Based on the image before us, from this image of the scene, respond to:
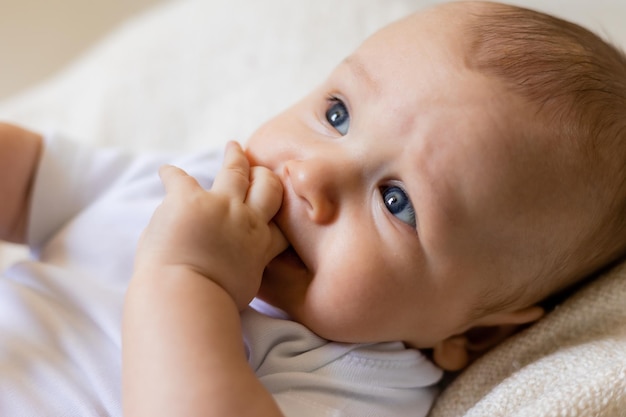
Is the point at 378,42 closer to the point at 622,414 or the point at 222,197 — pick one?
the point at 222,197

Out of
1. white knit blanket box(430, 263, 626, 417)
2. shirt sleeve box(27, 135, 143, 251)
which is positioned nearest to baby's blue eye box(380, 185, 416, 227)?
white knit blanket box(430, 263, 626, 417)

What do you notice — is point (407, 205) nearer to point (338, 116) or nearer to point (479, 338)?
point (338, 116)

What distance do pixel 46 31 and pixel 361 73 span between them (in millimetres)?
1391

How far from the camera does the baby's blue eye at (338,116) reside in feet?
2.73

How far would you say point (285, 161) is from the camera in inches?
32.4

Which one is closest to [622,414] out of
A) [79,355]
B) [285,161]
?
[285,161]

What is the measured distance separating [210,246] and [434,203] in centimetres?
23

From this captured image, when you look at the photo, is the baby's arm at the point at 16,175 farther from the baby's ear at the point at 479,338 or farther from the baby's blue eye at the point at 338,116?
the baby's ear at the point at 479,338

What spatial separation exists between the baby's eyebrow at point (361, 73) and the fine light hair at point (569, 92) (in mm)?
105

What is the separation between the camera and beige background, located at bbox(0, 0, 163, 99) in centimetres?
191

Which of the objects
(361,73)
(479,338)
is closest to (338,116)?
(361,73)

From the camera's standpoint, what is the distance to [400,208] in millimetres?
785

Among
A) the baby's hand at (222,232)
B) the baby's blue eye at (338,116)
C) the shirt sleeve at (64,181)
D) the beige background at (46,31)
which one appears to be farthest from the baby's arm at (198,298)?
the beige background at (46,31)

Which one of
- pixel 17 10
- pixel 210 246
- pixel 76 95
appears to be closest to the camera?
pixel 210 246
